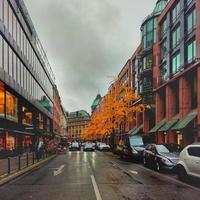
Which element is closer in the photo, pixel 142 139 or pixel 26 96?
pixel 142 139

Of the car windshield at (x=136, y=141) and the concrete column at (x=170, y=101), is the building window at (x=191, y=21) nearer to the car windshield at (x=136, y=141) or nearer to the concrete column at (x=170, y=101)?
the concrete column at (x=170, y=101)

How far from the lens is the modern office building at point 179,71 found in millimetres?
42000

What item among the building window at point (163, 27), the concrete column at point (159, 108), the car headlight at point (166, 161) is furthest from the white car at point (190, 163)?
the concrete column at point (159, 108)

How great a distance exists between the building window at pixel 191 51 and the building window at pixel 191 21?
1.46 m

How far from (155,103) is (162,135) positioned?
679cm

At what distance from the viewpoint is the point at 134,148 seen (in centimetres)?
3578

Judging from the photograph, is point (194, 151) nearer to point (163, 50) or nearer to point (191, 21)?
point (191, 21)

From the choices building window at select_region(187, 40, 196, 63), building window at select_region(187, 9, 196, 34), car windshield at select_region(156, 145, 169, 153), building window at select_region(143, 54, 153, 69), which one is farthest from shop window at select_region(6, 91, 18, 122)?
building window at select_region(143, 54, 153, 69)

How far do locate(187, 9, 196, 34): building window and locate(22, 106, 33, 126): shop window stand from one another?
1992cm

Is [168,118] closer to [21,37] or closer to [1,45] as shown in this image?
[21,37]

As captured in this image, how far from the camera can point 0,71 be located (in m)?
31.9

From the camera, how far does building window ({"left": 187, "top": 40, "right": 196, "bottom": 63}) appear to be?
137ft

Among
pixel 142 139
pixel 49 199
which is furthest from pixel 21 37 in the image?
pixel 49 199

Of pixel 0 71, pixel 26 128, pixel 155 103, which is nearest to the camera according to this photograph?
pixel 0 71
